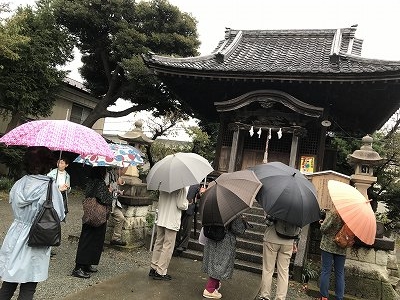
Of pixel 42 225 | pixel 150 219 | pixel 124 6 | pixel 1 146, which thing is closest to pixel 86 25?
pixel 124 6

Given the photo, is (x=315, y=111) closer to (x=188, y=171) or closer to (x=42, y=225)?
(x=188, y=171)

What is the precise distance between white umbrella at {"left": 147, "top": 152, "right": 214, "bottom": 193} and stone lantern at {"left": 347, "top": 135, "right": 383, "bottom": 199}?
11.6ft

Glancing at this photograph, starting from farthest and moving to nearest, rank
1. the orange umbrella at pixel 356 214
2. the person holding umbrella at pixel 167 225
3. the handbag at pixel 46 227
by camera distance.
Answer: the person holding umbrella at pixel 167 225 < the orange umbrella at pixel 356 214 < the handbag at pixel 46 227

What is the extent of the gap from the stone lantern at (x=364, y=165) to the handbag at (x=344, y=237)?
2239 mm

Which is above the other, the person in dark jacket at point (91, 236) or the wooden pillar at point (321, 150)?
the wooden pillar at point (321, 150)

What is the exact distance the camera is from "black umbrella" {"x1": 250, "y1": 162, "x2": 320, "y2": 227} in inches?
169

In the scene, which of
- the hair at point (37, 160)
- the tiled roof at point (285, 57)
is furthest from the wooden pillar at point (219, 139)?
the hair at point (37, 160)

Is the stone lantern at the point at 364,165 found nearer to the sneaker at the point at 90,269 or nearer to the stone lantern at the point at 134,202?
the stone lantern at the point at 134,202

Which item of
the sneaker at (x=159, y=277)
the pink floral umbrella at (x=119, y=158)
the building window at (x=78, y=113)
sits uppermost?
the building window at (x=78, y=113)

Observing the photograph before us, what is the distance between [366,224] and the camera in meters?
4.50

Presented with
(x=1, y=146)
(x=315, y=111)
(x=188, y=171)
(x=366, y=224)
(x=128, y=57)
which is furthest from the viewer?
(x=128, y=57)

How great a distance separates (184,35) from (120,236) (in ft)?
48.3

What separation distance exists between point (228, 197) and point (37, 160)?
241 centimetres

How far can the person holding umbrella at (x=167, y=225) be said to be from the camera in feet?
17.5
